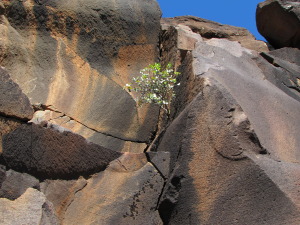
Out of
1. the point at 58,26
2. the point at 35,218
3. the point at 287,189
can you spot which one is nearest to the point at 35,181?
the point at 35,218

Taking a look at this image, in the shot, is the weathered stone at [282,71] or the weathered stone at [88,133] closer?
the weathered stone at [88,133]

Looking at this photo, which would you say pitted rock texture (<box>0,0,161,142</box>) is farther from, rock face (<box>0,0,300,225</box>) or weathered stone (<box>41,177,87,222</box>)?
weathered stone (<box>41,177,87,222</box>)

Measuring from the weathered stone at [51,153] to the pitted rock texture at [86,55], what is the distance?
1.10 m

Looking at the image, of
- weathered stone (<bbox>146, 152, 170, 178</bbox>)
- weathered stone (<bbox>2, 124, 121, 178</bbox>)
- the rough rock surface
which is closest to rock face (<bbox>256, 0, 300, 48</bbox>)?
the rough rock surface

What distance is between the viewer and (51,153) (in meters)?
4.85

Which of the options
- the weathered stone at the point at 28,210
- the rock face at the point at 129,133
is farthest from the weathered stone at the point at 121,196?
the weathered stone at the point at 28,210

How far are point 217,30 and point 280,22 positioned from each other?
1211mm

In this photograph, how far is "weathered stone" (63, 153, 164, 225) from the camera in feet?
15.3

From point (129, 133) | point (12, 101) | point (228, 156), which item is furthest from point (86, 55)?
point (228, 156)

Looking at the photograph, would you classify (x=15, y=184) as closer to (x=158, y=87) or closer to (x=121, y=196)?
(x=121, y=196)

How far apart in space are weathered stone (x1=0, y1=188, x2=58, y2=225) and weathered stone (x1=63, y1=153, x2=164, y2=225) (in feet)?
1.30

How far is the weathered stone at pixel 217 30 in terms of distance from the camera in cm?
866

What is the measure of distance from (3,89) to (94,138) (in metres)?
1.40

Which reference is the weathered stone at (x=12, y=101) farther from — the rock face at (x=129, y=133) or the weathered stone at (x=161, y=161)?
the weathered stone at (x=161, y=161)
